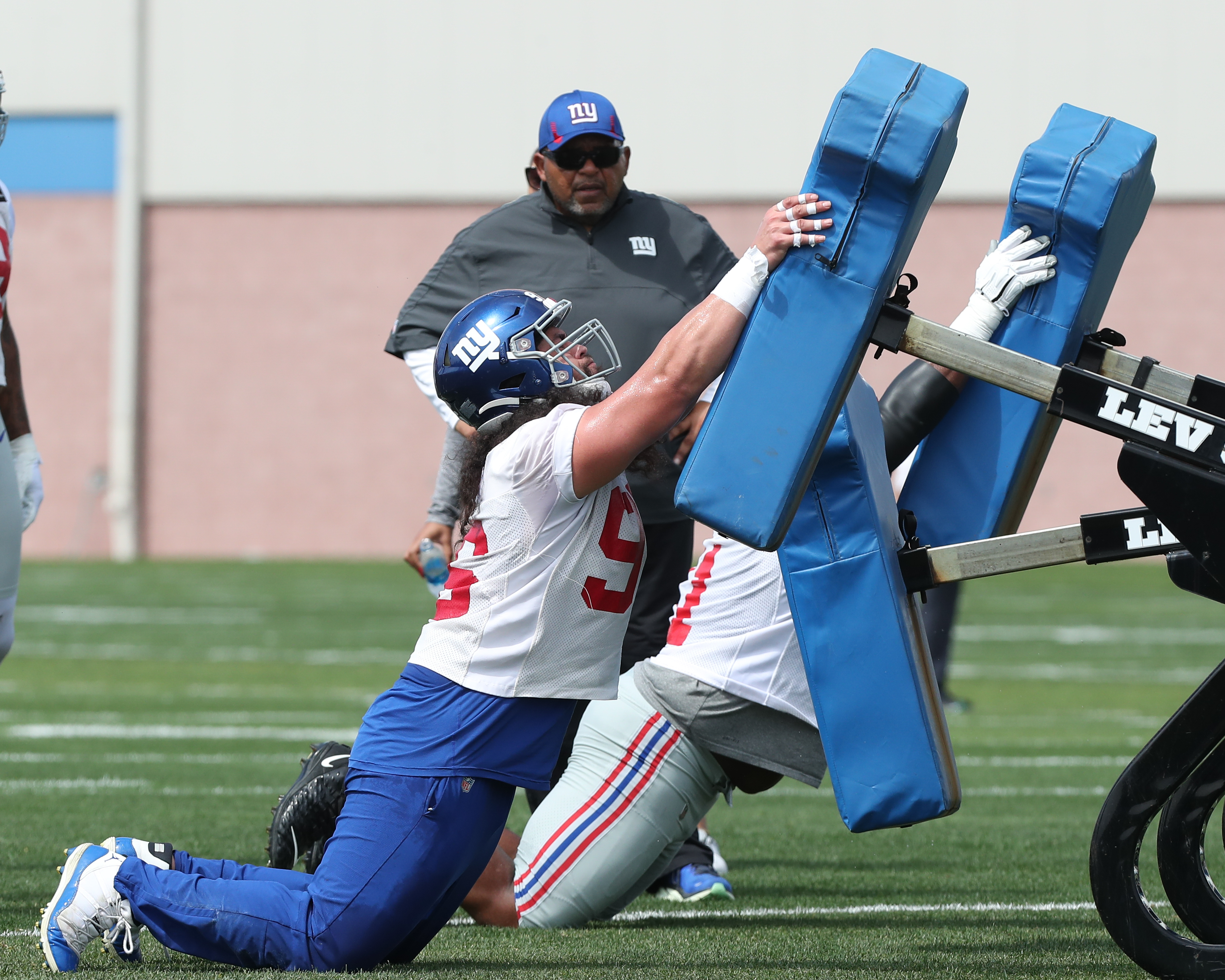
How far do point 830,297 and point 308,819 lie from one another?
185 cm

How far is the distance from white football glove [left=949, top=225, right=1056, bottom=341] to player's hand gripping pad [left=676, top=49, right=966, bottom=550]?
1.14 feet

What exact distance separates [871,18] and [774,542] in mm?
20629

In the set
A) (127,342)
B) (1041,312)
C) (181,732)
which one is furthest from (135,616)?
(1041,312)

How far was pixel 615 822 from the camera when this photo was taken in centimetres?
427

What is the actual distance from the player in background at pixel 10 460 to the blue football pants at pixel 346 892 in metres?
0.98

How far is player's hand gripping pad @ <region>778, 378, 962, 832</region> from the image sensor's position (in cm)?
341

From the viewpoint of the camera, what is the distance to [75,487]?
24.9m

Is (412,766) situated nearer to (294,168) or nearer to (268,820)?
(268,820)

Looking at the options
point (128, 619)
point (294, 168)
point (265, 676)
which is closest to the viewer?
point (265, 676)

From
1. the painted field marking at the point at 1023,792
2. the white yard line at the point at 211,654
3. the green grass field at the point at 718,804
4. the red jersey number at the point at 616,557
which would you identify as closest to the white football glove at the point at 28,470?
the green grass field at the point at 718,804

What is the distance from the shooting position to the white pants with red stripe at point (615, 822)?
427cm

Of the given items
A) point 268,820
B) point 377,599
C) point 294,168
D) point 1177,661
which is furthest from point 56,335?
point 268,820

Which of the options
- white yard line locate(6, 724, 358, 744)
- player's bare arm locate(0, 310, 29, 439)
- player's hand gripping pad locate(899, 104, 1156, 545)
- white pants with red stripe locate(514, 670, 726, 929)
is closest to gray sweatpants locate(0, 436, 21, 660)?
player's bare arm locate(0, 310, 29, 439)

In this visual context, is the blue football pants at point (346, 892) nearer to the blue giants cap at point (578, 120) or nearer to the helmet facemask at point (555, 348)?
the helmet facemask at point (555, 348)
